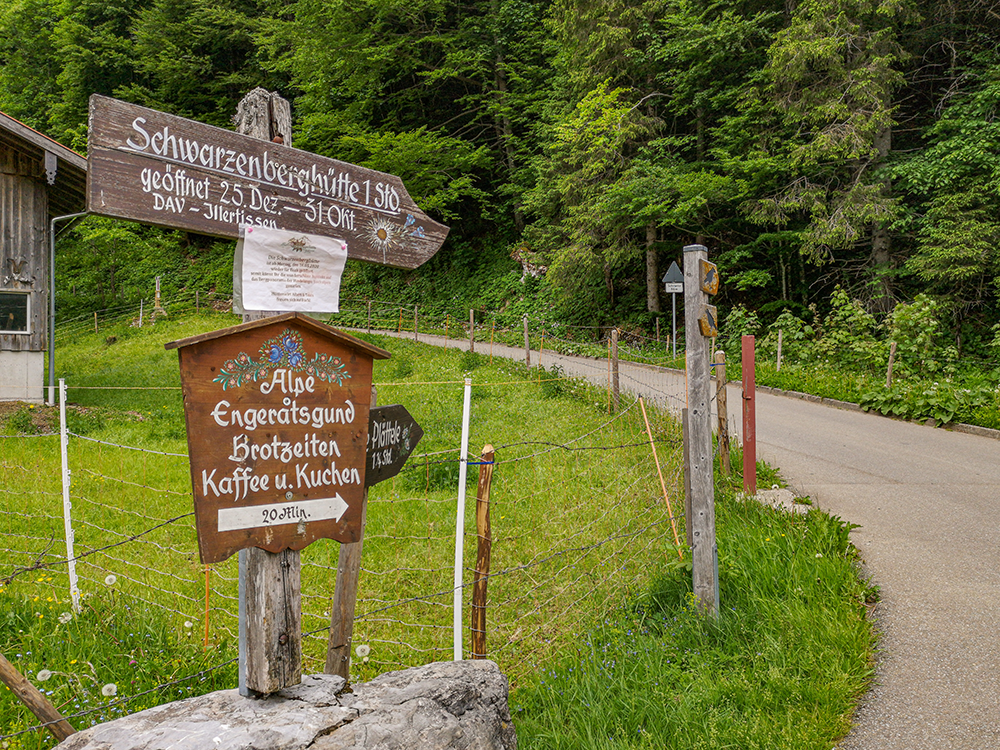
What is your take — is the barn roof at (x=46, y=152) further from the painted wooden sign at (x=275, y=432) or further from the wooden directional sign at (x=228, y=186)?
the painted wooden sign at (x=275, y=432)

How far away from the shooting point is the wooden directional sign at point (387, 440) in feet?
8.73

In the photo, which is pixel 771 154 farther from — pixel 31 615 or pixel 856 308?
pixel 31 615


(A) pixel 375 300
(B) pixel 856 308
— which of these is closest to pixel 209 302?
(A) pixel 375 300

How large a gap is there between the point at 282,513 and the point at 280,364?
1.61 ft

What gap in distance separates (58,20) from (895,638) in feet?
145

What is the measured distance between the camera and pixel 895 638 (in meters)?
3.77

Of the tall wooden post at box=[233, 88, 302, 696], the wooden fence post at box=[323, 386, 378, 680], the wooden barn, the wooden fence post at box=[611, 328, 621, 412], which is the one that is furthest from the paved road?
the wooden barn

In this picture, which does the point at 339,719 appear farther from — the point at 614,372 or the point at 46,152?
the point at 46,152

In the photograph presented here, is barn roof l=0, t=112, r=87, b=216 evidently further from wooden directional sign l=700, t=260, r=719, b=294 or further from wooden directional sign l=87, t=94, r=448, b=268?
wooden directional sign l=700, t=260, r=719, b=294

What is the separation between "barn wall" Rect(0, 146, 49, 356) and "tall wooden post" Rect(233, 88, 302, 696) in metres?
11.4

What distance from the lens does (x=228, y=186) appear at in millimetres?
2260

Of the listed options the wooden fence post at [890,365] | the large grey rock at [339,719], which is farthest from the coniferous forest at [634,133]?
the large grey rock at [339,719]

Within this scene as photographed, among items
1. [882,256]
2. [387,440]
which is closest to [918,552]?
[387,440]

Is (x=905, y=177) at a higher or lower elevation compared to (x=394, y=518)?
higher
